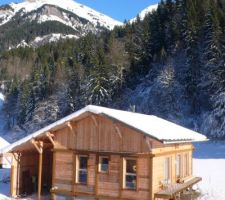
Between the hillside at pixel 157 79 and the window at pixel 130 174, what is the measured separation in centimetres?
3301

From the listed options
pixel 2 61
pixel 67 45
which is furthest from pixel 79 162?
pixel 2 61

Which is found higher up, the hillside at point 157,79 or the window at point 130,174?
the hillside at point 157,79

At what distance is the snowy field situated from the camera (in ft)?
83.9

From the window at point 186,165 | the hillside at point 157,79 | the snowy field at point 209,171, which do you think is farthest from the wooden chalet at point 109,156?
the hillside at point 157,79

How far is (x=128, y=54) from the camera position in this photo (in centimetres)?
8769

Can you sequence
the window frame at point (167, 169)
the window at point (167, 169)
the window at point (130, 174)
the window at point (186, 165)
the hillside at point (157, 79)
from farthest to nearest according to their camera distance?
1. the hillside at point (157, 79)
2. the window at point (186, 165)
3. the window at point (167, 169)
4. the window frame at point (167, 169)
5. the window at point (130, 174)

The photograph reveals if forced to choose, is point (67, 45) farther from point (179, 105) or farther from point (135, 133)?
point (135, 133)

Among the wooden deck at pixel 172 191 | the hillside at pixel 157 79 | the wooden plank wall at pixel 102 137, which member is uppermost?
the hillside at pixel 157 79

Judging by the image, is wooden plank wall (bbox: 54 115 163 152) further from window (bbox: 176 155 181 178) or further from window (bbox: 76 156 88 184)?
window (bbox: 176 155 181 178)

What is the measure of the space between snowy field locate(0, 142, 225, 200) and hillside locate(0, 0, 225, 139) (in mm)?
4021

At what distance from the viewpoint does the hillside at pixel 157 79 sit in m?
61.0

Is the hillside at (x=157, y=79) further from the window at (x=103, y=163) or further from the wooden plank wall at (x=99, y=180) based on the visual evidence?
the wooden plank wall at (x=99, y=180)

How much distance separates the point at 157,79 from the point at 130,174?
49.2 meters

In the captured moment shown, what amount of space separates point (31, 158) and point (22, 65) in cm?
11930
